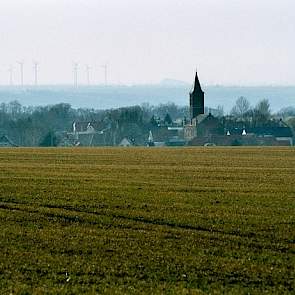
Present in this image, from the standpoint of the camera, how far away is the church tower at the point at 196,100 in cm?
14562

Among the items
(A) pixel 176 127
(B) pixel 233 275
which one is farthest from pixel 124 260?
(A) pixel 176 127

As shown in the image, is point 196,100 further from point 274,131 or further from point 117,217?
point 117,217

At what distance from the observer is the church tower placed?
145625 millimetres

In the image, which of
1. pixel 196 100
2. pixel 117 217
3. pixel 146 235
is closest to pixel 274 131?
pixel 196 100

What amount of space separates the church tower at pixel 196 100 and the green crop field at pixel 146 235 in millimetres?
106625

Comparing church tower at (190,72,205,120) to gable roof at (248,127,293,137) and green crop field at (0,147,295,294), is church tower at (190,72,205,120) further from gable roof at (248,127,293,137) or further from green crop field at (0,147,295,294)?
green crop field at (0,147,295,294)

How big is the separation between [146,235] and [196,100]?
421ft

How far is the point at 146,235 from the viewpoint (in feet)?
72.2

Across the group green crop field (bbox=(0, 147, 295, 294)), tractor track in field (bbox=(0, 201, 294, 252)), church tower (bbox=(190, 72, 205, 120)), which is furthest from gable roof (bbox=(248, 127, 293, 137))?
tractor track in field (bbox=(0, 201, 294, 252))

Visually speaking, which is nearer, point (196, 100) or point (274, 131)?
point (274, 131)

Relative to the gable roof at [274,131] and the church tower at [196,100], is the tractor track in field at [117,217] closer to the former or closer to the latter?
the church tower at [196,100]

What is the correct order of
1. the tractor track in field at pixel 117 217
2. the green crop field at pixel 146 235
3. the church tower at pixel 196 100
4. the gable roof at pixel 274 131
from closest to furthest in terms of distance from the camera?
the green crop field at pixel 146 235, the tractor track in field at pixel 117 217, the church tower at pixel 196 100, the gable roof at pixel 274 131

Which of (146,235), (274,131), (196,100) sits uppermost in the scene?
(196,100)

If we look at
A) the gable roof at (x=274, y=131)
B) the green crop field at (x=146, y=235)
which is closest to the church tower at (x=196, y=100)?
the gable roof at (x=274, y=131)
